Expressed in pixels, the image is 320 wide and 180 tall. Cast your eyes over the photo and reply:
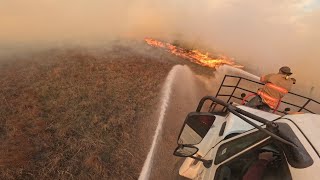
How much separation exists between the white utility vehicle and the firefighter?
8.67ft

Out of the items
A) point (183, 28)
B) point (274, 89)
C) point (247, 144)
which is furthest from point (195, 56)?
point (247, 144)

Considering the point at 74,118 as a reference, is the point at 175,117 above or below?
below

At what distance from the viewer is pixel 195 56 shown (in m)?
19.9

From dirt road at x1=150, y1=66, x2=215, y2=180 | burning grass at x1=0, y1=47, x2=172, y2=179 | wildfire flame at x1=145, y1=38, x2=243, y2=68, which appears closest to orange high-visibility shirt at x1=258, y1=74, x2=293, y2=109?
dirt road at x1=150, y1=66, x2=215, y2=180

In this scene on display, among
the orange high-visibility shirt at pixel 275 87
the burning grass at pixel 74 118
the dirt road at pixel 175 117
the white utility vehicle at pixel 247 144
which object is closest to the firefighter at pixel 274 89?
the orange high-visibility shirt at pixel 275 87

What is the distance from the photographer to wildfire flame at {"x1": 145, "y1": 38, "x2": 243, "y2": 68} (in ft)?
61.9

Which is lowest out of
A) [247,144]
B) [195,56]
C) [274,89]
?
[195,56]

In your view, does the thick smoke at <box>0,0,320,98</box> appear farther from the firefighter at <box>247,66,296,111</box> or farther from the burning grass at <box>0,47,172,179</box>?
the firefighter at <box>247,66,296,111</box>

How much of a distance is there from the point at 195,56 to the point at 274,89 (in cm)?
1251

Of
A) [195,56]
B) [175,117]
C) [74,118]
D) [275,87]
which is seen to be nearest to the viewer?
[275,87]

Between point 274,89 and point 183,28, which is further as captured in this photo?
point 183,28

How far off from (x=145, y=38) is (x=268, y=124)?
19151mm

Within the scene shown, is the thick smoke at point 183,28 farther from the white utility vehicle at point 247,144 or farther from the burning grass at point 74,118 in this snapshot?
the white utility vehicle at point 247,144

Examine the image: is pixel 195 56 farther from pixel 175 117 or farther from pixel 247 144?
pixel 247 144
